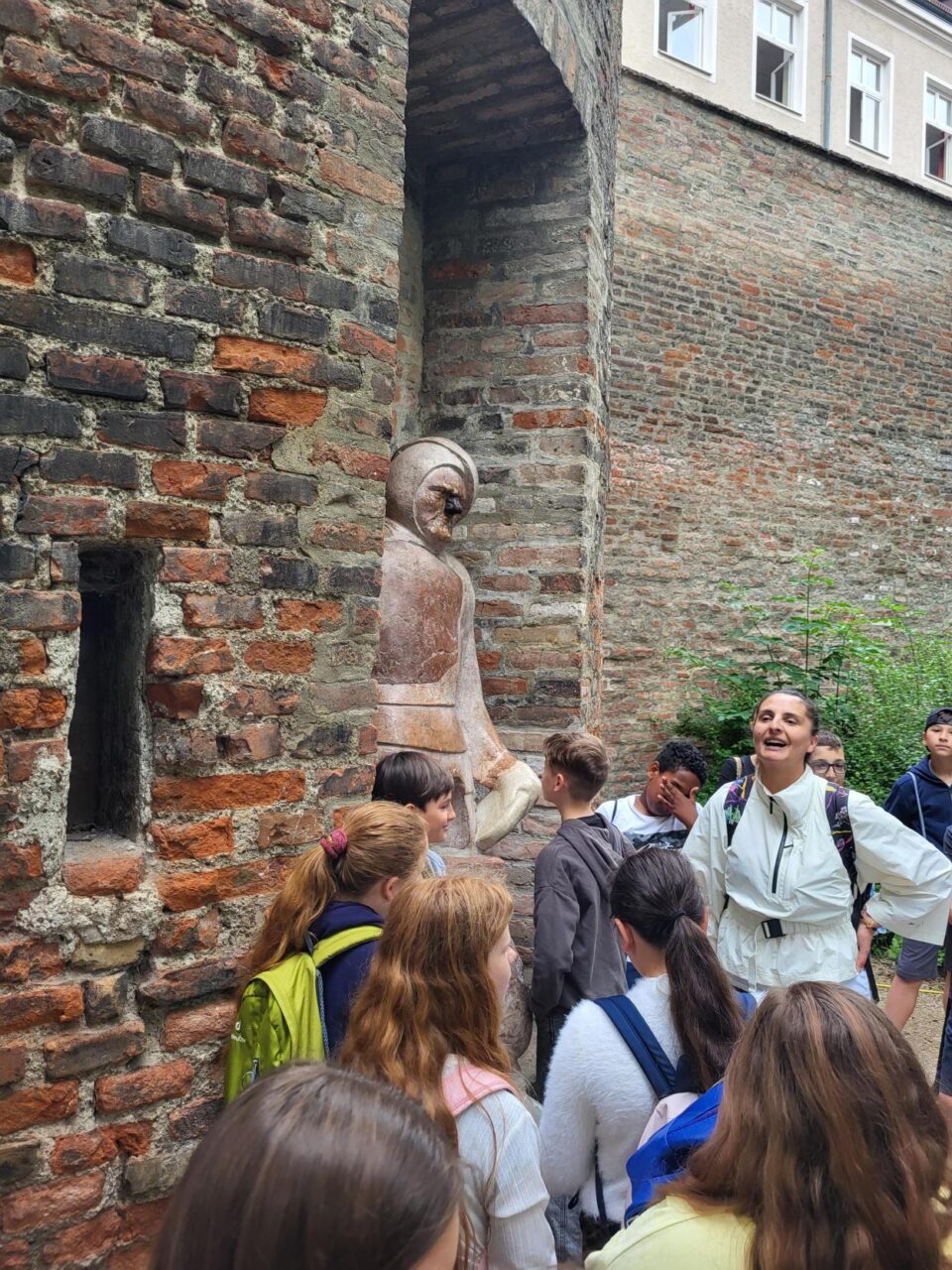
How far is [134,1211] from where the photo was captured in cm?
214

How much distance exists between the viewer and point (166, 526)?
222 cm

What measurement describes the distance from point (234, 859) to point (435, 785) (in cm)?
66

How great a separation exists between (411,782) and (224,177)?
1583 mm

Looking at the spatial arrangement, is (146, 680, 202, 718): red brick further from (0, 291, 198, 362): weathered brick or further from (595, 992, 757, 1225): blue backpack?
(595, 992, 757, 1225): blue backpack

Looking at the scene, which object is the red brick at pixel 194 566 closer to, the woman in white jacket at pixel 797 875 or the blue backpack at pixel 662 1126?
the blue backpack at pixel 662 1126

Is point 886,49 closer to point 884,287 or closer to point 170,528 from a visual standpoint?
point 884,287

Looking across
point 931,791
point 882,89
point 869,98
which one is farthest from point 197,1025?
point 882,89

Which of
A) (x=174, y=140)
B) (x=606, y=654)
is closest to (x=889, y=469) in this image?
(x=606, y=654)

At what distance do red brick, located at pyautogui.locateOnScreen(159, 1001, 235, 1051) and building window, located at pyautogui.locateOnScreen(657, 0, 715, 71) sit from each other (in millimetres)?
13759

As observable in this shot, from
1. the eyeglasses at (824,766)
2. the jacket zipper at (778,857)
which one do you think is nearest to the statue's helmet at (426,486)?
the jacket zipper at (778,857)

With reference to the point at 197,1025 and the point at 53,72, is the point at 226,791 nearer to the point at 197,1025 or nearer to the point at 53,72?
the point at 197,1025

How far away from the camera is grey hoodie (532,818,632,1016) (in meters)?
3.00

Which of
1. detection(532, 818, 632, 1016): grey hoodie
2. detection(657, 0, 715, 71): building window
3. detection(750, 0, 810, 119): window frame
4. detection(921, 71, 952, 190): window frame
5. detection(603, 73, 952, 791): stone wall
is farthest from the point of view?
detection(921, 71, 952, 190): window frame

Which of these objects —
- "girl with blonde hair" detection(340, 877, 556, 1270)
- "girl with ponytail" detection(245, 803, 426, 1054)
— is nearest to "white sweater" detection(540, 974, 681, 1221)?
"girl with blonde hair" detection(340, 877, 556, 1270)
